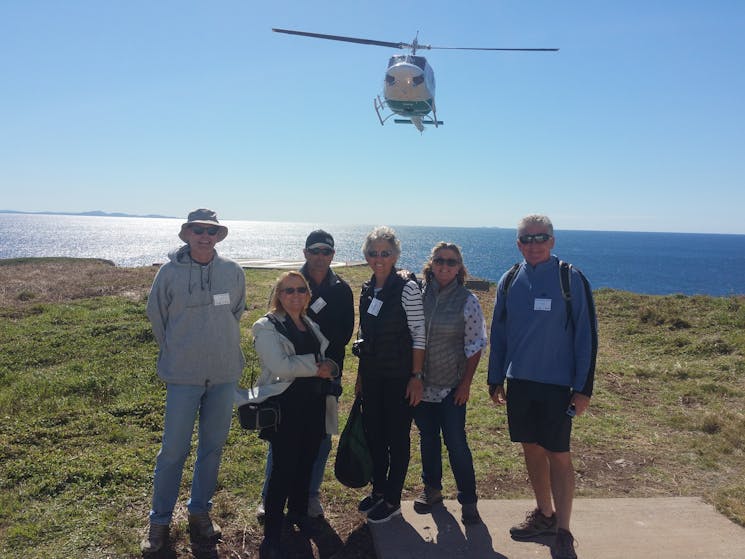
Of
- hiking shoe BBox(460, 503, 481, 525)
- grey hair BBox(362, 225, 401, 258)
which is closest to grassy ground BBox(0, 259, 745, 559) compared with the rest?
hiking shoe BBox(460, 503, 481, 525)

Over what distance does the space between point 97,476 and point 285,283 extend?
2639mm

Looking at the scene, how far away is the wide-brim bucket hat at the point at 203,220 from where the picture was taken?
3654 mm

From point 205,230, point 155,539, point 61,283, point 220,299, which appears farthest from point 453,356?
point 61,283

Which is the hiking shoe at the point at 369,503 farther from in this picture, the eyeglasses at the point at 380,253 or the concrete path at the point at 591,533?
the eyeglasses at the point at 380,253

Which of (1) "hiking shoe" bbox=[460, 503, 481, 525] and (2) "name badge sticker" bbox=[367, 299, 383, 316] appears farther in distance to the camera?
(1) "hiking shoe" bbox=[460, 503, 481, 525]

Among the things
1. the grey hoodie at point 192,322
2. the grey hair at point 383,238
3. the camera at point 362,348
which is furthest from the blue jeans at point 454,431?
the grey hoodie at point 192,322

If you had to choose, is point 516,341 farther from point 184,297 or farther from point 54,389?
point 54,389

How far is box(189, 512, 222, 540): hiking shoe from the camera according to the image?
143 inches

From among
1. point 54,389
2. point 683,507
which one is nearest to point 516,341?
point 683,507

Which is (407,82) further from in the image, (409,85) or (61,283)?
(61,283)

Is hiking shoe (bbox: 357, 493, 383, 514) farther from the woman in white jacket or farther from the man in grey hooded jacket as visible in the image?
the man in grey hooded jacket

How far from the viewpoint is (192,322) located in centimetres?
358

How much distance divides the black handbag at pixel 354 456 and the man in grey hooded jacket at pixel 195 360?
2.85 feet

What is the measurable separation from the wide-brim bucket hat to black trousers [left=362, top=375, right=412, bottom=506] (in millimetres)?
1471
